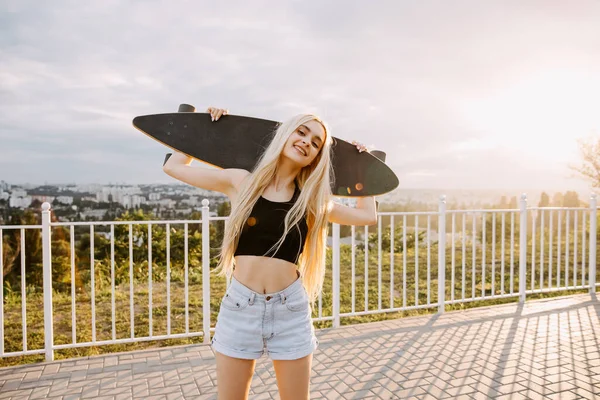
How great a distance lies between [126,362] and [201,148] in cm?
237

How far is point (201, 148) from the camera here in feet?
5.76

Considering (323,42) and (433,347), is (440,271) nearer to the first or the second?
(433,347)

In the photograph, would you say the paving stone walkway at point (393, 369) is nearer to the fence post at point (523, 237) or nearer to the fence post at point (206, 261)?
the fence post at point (206, 261)

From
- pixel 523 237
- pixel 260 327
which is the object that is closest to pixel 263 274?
pixel 260 327

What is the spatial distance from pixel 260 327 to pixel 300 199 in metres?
0.47

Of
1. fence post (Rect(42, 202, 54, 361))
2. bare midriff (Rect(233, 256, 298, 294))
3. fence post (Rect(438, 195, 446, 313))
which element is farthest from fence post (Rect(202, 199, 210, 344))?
fence post (Rect(438, 195, 446, 313))

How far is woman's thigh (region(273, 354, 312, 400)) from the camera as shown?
1.52 metres

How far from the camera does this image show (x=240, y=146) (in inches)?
71.7

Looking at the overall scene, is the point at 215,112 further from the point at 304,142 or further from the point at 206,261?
the point at 206,261

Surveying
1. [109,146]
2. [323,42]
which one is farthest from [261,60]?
[109,146]

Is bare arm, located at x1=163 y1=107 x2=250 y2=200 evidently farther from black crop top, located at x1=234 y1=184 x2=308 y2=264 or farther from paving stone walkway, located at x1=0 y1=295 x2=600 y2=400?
paving stone walkway, located at x1=0 y1=295 x2=600 y2=400

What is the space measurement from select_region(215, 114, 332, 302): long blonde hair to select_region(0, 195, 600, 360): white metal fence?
82.0 inches

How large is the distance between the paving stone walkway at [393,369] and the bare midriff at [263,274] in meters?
1.53

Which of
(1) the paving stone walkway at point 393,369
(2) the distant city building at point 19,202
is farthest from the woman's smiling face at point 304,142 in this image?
(2) the distant city building at point 19,202
